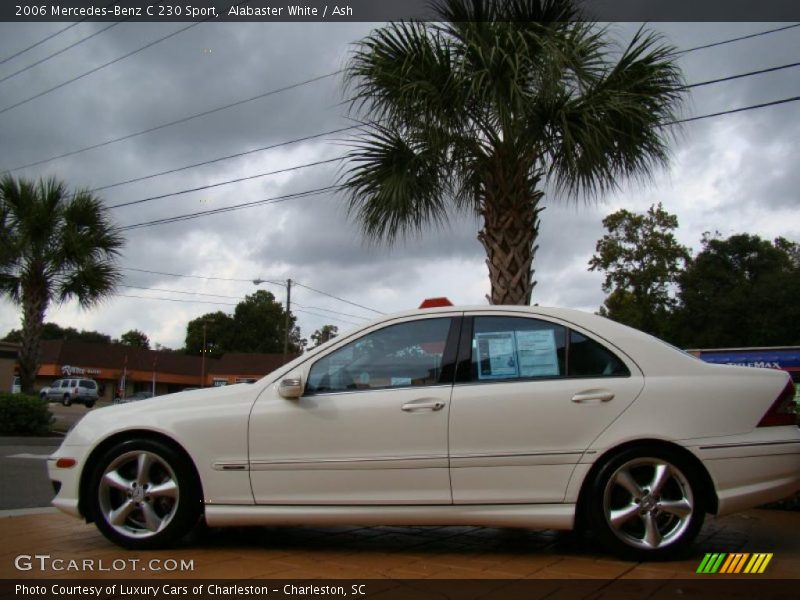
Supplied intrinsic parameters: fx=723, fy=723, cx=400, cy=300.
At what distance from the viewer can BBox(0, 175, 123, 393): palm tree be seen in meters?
16.8

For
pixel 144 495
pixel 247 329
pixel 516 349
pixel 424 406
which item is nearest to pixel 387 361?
pixel 424 406

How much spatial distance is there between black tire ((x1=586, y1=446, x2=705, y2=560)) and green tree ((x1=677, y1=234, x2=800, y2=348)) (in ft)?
141

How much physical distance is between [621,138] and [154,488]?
17.9 feet

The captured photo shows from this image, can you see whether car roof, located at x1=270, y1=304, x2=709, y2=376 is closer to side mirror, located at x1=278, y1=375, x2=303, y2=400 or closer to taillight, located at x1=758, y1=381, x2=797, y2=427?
side mirror, located at x1=278, y1=375, x2=303, y2=400

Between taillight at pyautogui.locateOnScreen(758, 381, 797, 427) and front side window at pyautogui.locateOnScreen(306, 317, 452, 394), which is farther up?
front side window at pyautogui.locateOnScreen(306, 317, 452, 394)

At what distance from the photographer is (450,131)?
7.20 meters

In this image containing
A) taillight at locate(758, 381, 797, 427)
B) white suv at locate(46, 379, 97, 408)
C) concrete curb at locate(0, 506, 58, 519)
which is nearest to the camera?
taillight at locate(758, 381, 797, 427)

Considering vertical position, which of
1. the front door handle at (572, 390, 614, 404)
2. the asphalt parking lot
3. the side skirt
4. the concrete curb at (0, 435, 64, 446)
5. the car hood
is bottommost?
the concrete curb at (0, 435, 64, 446)

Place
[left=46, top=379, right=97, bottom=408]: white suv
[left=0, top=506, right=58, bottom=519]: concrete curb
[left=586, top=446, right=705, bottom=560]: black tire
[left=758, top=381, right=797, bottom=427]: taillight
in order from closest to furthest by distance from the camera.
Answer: [left=586, top=446, right=705, bottom=560]: black tire, [left=758, top=381, right=797, bottom=427]: taillight, [left=0, top=506, right=58, bottom=519]: concrete curb, [left=46, top=379, right=97, bottom=408]: white suv

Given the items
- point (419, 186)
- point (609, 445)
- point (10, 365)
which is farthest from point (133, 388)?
point (609, 445)

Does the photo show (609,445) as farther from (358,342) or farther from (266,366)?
(266,366)

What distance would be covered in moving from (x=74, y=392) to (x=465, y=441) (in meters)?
40.2

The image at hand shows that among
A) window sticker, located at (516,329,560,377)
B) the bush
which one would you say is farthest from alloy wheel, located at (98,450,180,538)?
the bush
